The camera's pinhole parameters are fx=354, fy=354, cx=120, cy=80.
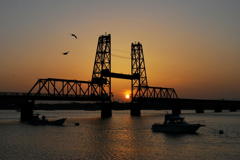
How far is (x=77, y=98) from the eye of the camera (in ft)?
435

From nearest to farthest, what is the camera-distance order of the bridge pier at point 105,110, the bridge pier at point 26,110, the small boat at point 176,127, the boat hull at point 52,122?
the small boat at point 176,127 < the boat hull at point 52,122 < the bridge pier at point 26,110 < the bridge pier at point 105,110

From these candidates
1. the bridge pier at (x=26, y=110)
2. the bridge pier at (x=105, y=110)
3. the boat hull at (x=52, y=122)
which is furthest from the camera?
the bridge pier at (x=105, y=110)

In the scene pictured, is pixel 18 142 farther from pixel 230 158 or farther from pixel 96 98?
pixel 96 98

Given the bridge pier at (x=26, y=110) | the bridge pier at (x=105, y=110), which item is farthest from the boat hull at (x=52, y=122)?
the bridge pier at (x=105, y=110)

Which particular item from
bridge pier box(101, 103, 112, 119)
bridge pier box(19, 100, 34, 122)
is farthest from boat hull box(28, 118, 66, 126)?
bridge pier box(101, 103, 112, 119)

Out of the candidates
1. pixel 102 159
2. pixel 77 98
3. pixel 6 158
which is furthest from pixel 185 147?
pixel 77 98

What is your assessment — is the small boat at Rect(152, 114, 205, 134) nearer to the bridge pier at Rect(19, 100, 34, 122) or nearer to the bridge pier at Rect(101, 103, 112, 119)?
the bridge pier at Rect(19, 100, 34, 122)

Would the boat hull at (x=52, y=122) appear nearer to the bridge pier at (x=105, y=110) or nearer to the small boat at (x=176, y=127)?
the small boat at (x=176, y=127)

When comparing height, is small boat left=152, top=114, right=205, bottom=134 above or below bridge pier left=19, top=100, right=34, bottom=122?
below

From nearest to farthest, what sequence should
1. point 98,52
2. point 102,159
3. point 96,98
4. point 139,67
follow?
point 102,159
point 96,98
point 98,52
point 139,67

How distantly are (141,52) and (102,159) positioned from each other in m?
135

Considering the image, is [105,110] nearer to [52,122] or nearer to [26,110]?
[26,110]

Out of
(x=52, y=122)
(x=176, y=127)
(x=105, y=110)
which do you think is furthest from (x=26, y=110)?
(x=176, y=127)

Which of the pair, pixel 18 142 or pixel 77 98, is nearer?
pixel 18 142
